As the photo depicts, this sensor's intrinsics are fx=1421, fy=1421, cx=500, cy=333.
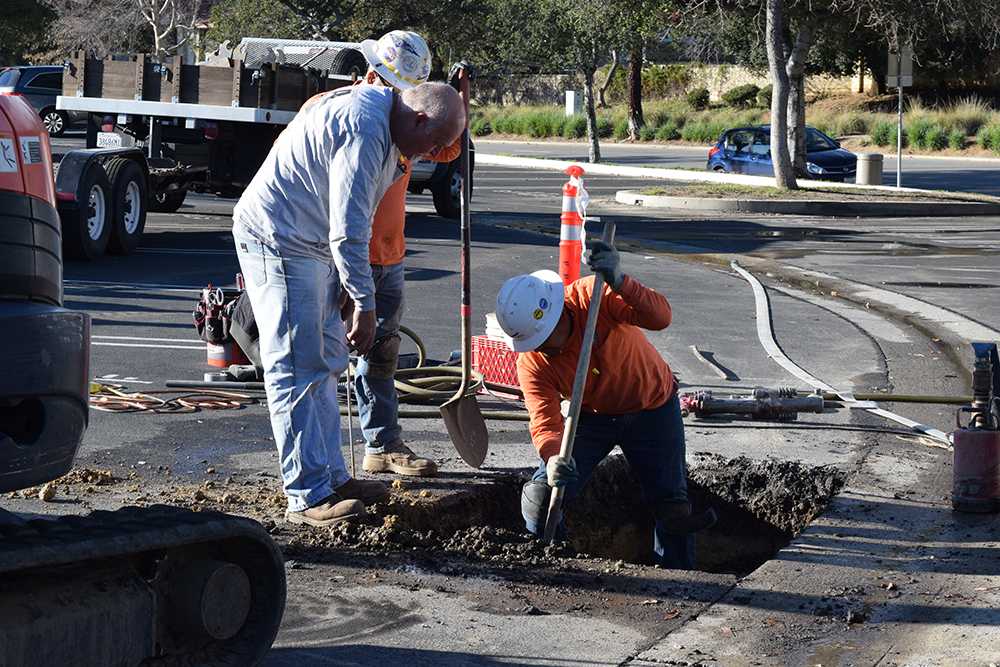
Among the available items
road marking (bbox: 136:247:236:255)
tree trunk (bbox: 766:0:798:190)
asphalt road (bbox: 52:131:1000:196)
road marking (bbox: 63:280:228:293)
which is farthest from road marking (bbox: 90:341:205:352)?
asphalt road (bbox: 52:131:1000:196)

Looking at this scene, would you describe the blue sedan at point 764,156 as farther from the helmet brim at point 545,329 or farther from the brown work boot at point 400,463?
the helmet brim at point 545,329

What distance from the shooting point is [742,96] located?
56438mm

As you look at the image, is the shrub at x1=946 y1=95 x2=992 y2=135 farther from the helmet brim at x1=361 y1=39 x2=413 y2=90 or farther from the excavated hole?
the helmet brim at x1=361 y1=39 x2=413 y2=90

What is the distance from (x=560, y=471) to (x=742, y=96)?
52.5m

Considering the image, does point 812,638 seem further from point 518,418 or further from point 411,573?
point 518,418

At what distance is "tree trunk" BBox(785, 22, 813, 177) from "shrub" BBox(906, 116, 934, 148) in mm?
13157

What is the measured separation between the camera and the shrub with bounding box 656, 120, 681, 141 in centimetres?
5131

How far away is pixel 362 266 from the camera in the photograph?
562 cm

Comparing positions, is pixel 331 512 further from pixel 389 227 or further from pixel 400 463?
pixel 389 227

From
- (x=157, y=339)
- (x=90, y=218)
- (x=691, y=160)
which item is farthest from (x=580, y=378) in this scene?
(x=691, y=160)

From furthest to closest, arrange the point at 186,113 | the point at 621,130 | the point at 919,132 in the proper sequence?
the point at 621,130 < the point at 919,132 < the point at 186,113

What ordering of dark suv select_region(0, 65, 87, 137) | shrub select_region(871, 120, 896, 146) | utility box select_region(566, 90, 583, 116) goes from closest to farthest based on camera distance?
dark suv select_region(0, 65, 87, 137)
shrub select_region(871, 120, 896, 146)
utility box select_region(566, 90, 583, 116)

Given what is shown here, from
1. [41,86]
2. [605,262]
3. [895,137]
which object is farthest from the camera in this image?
[895,137]

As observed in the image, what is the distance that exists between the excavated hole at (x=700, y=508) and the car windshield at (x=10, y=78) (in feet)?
105
